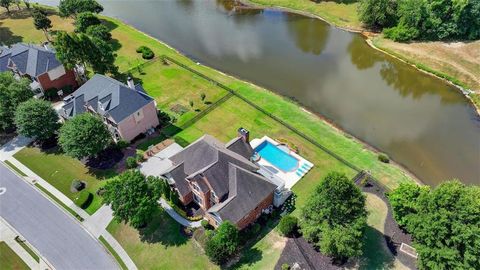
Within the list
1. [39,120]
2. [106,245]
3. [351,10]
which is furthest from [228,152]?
[351,10]

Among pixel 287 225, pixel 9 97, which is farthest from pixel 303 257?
pixel 9 97

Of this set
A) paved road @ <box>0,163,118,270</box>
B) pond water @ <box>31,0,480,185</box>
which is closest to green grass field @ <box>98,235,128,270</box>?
paved road @ <box>0,163,118,270</box>

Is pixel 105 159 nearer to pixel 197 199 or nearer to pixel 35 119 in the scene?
pixel 35 119

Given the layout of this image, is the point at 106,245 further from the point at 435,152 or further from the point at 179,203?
the point at 435,152

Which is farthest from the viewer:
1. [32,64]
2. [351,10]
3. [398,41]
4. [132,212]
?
[351,10]

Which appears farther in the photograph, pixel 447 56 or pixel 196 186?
pixel 447 56

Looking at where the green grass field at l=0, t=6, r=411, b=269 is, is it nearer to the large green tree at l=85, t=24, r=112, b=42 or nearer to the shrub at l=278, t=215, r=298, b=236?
the shrub at l=278, t=215, r=298, b=236
